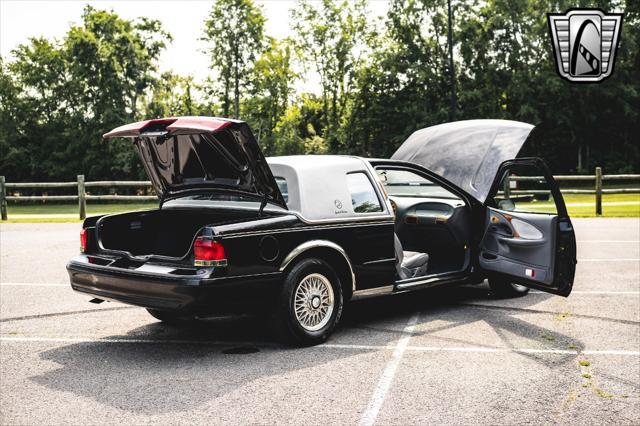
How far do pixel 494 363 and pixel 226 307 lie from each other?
2.06m

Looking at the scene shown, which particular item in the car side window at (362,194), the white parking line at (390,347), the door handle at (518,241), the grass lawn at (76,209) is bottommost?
the grass lawn at (76,209)

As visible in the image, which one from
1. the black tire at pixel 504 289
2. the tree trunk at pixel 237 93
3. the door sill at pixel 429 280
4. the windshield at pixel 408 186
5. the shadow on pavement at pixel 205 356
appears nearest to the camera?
the shadow on pavement at pixel 205 356

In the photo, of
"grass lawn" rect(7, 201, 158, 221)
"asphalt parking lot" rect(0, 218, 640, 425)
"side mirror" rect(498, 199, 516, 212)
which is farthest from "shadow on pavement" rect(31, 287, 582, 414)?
"grass lawn" rect(7, 201, 158, 221)

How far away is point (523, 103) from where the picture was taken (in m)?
44.0

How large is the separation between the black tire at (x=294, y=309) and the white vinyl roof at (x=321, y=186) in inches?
16.2

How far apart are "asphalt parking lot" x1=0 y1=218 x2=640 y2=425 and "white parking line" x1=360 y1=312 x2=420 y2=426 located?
0.01 metres

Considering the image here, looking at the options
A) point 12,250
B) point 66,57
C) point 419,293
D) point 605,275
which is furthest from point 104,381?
point 66,57

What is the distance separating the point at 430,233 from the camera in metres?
7.36

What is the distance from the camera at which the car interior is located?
282 inches

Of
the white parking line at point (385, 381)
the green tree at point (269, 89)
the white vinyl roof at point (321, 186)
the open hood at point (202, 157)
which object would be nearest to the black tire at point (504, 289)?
the white parking line at point (385, 381)

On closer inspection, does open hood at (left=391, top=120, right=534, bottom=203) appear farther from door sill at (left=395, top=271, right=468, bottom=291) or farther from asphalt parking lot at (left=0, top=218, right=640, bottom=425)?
asphalt parking lot at (left=0, top=218, right=640, bottom=425)

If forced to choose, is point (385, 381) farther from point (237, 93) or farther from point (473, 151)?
point (237, 93)

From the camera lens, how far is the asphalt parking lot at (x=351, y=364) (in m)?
4.16

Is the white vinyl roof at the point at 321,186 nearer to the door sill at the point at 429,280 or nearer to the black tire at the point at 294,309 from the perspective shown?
the black tire at the point at 294,309
